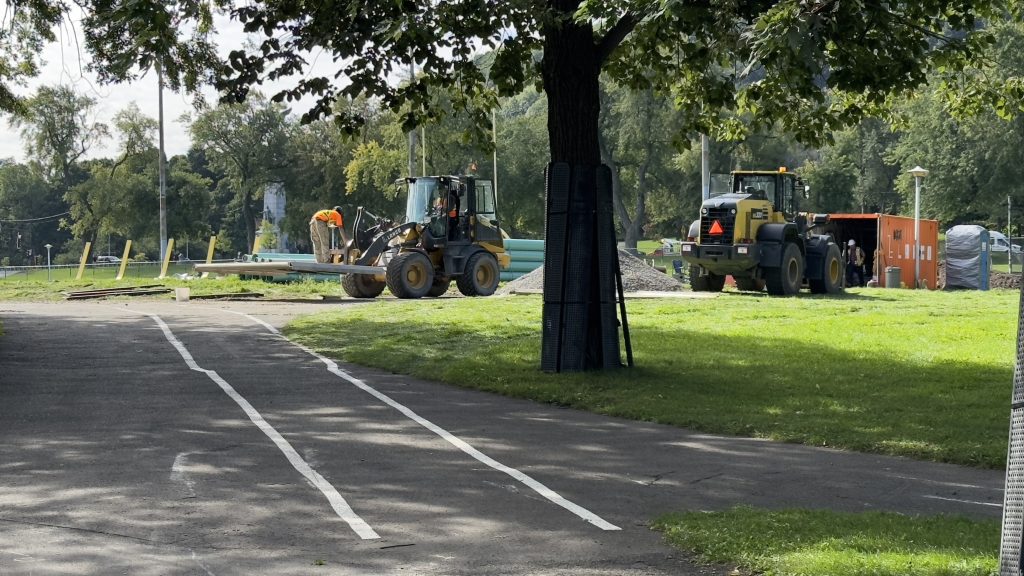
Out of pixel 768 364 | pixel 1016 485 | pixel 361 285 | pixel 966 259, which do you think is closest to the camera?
pixel 1016 485

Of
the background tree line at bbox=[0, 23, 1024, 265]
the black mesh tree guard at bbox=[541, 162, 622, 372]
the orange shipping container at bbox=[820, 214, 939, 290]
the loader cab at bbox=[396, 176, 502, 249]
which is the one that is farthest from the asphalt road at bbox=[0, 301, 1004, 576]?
the background tree line at bbox=[0, 23, 1024, 265]

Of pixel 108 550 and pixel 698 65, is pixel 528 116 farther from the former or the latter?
pixel 108 550

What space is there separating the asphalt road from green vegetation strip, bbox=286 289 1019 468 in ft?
2.25

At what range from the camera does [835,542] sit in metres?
7.32

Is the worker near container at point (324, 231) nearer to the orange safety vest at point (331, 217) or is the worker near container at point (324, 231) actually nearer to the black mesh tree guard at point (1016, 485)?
the orange safety vest at point (331, 217)

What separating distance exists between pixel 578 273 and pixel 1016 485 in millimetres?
11047

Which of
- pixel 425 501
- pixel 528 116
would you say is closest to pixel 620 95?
pixel 528 116

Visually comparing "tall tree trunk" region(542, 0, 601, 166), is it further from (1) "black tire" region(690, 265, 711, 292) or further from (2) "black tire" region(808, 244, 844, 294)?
(1) "black tire" region(690, 265, 711, 292)

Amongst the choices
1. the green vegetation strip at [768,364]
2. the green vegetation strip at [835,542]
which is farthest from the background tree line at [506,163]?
the green vegetation strip at [835,542]

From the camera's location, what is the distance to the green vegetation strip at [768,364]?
12438mm

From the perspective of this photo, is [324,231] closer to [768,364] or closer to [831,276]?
[831,276]

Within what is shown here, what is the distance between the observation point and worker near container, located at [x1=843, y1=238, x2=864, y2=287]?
43.9 metres

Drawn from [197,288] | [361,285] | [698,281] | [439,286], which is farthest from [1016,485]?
[197,288]

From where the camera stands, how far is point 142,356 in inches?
749
